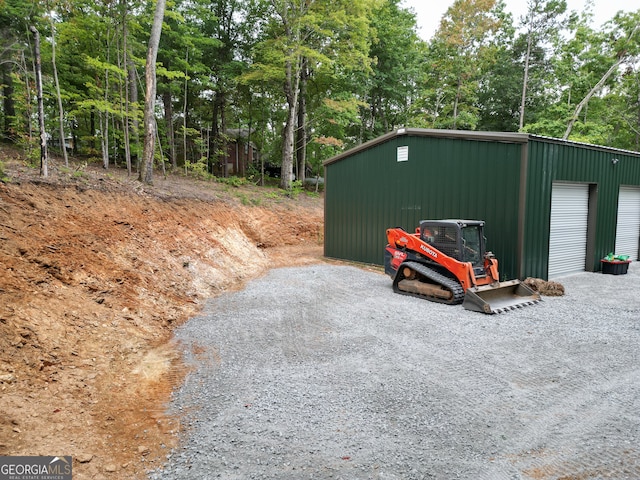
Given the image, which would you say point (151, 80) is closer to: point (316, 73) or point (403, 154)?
point (403, 154)

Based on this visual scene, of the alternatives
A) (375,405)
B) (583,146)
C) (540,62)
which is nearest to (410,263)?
(375,405)

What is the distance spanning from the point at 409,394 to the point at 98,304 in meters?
4.33

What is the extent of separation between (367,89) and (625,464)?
22.5m

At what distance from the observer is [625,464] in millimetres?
2525

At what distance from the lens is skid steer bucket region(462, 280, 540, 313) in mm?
6316

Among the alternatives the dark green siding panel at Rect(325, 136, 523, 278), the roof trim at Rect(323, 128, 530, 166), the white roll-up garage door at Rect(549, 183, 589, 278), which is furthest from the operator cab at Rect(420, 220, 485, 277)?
the white roll-up garage door at Rect(549, 183, 589, 278)

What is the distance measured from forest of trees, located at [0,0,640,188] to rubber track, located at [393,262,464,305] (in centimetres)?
1120

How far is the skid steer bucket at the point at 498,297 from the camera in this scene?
20.7ft

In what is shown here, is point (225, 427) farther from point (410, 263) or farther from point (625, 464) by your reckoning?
point (410, 263)

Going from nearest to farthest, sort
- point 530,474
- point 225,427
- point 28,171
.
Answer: point 530,474
point 225,427
point 28,171

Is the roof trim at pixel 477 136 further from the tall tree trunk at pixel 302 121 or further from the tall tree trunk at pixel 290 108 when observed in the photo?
the tall tree trunk at pixel 302 121

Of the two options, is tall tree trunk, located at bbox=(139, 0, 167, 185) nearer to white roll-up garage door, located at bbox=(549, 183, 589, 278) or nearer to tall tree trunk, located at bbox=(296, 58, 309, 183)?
tall tree trunk, located at bbox=(296, 58, 309, 183)

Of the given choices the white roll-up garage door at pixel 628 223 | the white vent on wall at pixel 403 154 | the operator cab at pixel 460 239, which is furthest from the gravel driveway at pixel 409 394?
the white roll-up garage door at pixel 628 223

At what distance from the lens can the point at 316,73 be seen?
2112cm
